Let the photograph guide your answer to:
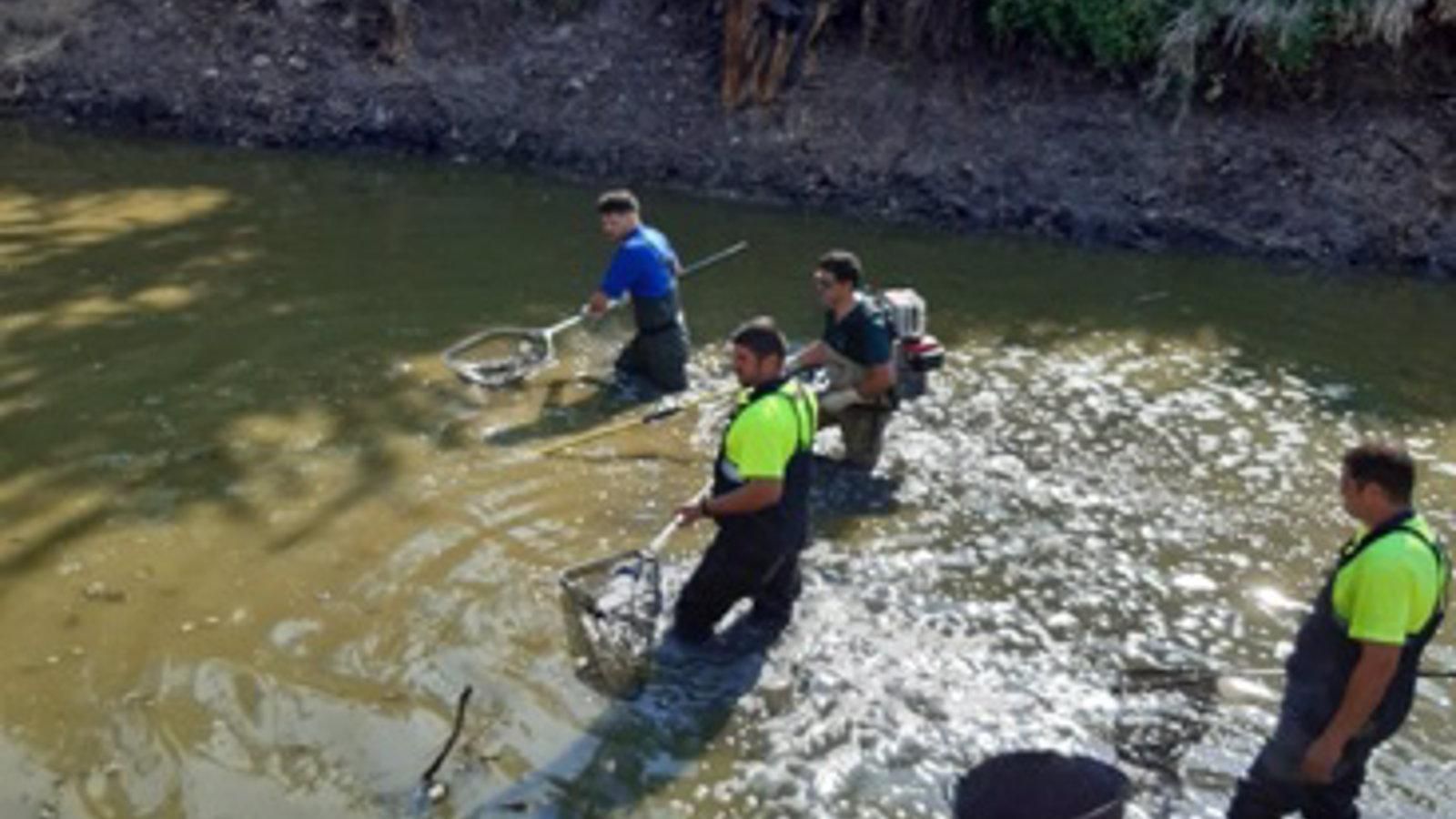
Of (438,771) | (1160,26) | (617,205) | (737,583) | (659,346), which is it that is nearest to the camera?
(438,771)

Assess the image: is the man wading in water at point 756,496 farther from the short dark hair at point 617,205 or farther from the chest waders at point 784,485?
the short dark hair at point 617,205

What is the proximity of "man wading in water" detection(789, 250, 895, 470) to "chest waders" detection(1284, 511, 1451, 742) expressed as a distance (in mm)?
4417

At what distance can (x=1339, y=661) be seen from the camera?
5980mm

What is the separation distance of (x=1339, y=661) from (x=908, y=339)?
18.6 ft

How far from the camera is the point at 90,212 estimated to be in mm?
15914

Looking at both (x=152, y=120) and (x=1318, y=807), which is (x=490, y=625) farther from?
(x=152, y=120)

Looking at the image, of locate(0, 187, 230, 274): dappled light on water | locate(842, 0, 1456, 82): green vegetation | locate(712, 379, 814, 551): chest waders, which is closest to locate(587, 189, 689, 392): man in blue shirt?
locate(712, 379, 814, 551): chest waders

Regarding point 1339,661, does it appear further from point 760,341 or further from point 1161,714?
point 760,341

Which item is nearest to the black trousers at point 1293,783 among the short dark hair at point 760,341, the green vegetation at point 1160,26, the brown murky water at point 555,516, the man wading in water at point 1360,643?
the man wading in water at point 1360,643

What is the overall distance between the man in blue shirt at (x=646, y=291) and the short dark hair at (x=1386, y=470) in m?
6.95

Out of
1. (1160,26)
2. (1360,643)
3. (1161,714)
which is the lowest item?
(1161,714)

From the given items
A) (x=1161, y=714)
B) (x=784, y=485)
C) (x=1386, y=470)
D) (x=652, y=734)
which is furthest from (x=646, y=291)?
(x=1386, y=470)

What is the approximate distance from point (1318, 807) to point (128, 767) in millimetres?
5654

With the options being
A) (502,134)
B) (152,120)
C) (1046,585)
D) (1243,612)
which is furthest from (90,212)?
(1243,612)
